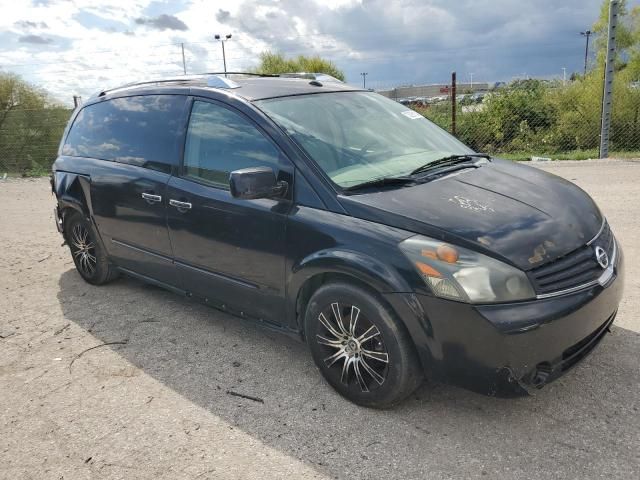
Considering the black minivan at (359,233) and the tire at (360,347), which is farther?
the tire at (360,347)

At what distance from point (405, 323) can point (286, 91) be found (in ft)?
6.30

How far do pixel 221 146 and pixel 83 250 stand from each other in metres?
2.33

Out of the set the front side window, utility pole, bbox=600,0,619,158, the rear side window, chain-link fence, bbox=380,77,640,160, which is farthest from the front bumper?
chain-link fence, bbox=380,77,640,160

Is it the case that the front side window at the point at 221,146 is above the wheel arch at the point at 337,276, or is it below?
above

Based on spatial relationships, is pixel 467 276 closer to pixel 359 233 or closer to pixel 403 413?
pixel 359 233

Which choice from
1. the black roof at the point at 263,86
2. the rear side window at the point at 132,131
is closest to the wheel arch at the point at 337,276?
the black roof at the point at 263,86

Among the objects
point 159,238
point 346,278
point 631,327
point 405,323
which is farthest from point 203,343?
point 631,327

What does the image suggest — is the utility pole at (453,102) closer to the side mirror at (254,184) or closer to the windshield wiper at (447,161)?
the windshield wiper at (447,161)

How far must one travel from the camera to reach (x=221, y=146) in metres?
3.66

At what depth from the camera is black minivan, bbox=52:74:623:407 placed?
2.61 m

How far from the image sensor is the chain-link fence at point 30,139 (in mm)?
15557

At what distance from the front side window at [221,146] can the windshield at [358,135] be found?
18cm

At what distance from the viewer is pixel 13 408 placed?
10.7ft

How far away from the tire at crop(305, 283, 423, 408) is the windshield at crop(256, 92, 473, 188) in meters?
0.69
